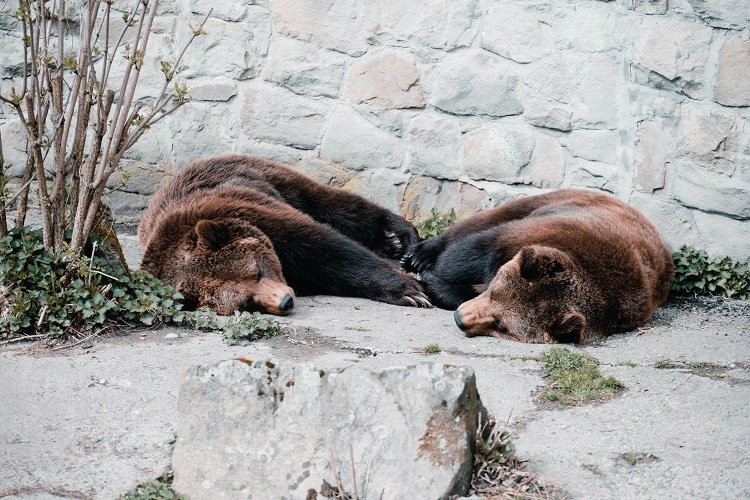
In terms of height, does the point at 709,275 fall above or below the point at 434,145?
below

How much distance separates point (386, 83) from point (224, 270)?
8.49 feet

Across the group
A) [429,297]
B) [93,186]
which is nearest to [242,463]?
[93,186]

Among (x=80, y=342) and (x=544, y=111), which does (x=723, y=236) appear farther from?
(x=80, y=342)

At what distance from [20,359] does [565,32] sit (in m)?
4.80

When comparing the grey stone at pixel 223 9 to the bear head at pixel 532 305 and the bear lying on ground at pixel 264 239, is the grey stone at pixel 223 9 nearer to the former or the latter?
the bear lying on ground at pixel 264 239

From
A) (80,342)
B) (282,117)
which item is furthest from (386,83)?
(80,342)

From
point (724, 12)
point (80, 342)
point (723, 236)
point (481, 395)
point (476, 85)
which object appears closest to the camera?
point (481, 395)

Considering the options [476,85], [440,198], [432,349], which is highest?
[476,85]

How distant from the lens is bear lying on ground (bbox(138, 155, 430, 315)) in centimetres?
552

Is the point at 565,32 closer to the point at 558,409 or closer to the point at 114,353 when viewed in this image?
the point at 558,409

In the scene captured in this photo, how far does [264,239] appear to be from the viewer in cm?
573

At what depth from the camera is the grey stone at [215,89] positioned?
7473 millimetres

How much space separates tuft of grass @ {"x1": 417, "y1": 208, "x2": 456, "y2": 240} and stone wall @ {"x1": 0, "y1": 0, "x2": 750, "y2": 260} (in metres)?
0.10

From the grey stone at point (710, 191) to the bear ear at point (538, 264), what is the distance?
1.81 metres
